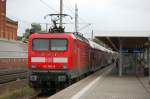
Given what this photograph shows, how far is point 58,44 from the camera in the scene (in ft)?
74.7

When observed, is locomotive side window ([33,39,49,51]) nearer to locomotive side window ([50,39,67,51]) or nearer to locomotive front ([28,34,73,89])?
locomotive front ([28,34,73,89])

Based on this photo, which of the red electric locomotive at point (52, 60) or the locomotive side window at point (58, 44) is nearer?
the red electric locomotive at point (52, 60)

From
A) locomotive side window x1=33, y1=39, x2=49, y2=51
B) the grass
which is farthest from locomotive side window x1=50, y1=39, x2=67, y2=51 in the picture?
the grass

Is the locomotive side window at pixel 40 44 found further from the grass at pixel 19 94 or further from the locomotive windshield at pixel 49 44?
the grass at pixel 19 94

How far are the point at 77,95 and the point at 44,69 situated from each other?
5596 mm

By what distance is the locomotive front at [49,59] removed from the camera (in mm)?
22188

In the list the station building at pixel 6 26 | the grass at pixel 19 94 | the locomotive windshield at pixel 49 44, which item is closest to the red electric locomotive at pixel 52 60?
the locomotive windshield at pixel 49 44

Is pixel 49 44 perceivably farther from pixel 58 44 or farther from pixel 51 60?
pixel 51 60

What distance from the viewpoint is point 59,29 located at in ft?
79.4

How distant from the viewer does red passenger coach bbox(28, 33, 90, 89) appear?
22.2m

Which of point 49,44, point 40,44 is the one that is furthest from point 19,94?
point 49,44

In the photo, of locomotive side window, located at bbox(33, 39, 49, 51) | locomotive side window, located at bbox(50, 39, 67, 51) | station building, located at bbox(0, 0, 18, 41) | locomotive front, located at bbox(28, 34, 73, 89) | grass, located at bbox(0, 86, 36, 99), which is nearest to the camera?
grass, located at bbox(0, 86, 36, 99)

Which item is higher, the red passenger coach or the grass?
the red passenger coach

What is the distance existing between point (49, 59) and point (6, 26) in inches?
2069
